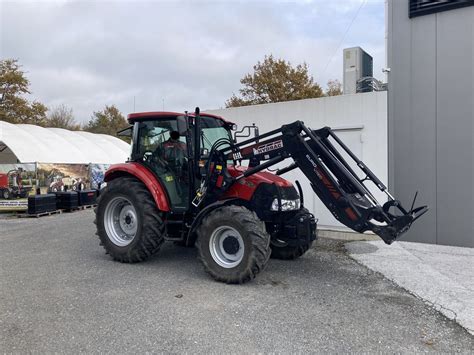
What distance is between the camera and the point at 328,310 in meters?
4.53

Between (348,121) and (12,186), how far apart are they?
1286 centimetres

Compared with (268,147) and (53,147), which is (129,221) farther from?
(53,147)

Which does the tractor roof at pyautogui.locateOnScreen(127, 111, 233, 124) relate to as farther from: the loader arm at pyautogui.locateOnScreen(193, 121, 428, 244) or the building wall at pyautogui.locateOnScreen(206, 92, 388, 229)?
the building wall at pyautogui.locateOnScreen(206, 92, 388, 229)

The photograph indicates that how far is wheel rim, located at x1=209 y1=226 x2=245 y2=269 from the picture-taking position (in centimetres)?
547

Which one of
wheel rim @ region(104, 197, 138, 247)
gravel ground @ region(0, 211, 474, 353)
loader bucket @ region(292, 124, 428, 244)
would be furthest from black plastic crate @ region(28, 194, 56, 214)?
loader bucket @ region(292, 124, 428, 244)

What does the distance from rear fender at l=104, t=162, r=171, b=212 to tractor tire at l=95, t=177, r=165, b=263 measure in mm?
165

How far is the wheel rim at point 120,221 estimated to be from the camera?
679 cm

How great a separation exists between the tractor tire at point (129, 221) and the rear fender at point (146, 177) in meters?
0.17

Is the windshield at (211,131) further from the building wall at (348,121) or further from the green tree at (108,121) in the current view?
the green tree at (108,121)

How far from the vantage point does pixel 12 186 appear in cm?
1489

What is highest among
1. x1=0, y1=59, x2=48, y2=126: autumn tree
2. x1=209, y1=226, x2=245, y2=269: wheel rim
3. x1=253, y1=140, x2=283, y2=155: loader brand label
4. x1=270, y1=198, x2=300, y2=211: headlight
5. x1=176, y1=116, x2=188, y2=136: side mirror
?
x1=0, y1=59, x2=48, y2=126: autumn tree

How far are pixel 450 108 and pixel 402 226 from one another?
455 cm

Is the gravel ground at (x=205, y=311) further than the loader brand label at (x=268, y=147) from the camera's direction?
No

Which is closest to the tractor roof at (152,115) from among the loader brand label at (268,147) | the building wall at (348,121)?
the loader brand label at (268,147)
